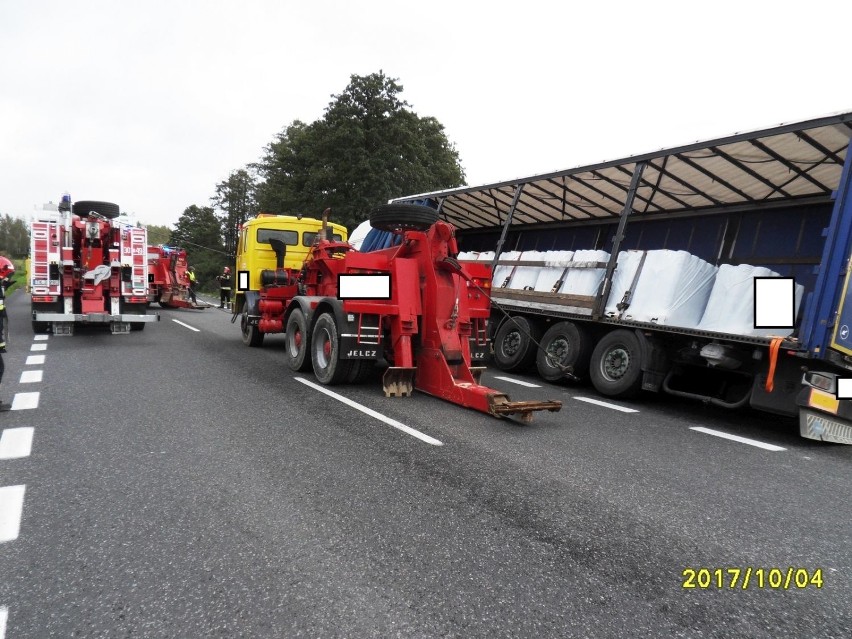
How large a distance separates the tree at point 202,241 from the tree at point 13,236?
143ft

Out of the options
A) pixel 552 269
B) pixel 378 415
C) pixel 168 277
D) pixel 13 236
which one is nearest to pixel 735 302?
pixel 552 269

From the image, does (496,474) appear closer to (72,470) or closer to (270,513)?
(270,513)

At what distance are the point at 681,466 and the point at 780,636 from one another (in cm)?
236

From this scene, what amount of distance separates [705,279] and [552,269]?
7.70 feet

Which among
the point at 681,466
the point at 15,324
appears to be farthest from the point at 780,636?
the point at 15,324

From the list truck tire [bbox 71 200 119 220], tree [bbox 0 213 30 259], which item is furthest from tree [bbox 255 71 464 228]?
tree [bbox 0 213 30 259]

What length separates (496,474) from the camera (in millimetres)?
4066

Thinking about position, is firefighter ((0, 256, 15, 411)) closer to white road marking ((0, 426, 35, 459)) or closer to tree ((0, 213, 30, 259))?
white road marking ((0, 426, 35, 459))

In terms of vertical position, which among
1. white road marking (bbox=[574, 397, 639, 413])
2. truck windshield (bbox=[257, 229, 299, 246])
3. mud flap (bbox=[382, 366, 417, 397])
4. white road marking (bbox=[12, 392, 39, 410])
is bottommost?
white road marking (bbox=[12, 392, 39, 410])

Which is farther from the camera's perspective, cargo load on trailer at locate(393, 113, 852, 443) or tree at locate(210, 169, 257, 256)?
tree at locate(210, 169, 257, 256)

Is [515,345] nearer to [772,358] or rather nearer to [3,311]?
[772,358]

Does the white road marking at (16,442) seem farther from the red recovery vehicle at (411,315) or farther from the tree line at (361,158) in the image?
the tree line at (361,158)

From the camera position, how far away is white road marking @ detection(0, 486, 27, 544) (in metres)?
2.92
